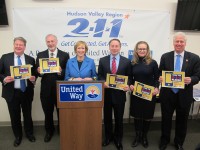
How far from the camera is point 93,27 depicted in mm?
3850

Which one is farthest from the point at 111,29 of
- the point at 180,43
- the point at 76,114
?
the point at 76,114

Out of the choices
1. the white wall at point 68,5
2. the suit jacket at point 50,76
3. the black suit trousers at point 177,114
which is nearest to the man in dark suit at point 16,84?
the suit jacket at point 50,76

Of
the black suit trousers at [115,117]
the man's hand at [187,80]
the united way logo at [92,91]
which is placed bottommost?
the black suit trousers at [115,117]

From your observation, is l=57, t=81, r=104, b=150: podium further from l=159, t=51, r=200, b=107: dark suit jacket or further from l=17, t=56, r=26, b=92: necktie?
l=159, t=51, r=200, b=107: dark suit jacket

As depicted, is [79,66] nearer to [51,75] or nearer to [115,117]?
[51,75]

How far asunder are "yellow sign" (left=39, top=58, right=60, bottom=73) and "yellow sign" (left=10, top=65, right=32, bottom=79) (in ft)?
0.63

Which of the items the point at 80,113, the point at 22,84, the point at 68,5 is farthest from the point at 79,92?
the point at 68,5

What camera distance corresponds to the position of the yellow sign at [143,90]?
9.82ft

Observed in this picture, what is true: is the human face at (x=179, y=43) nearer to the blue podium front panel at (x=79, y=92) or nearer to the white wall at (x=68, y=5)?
the blue podium front panel at (x=79, y=92)

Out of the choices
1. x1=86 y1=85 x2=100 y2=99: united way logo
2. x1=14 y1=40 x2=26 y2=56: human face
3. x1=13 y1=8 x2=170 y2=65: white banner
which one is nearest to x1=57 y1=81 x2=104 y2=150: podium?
x1=86 y1=85 x2=100 y2=99: united way logo

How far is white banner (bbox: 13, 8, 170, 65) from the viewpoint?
145 inches

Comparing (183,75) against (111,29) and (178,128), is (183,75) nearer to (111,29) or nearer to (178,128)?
(178,128)

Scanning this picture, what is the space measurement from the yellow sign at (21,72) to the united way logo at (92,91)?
1054mm

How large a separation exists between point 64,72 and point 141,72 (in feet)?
3.82
